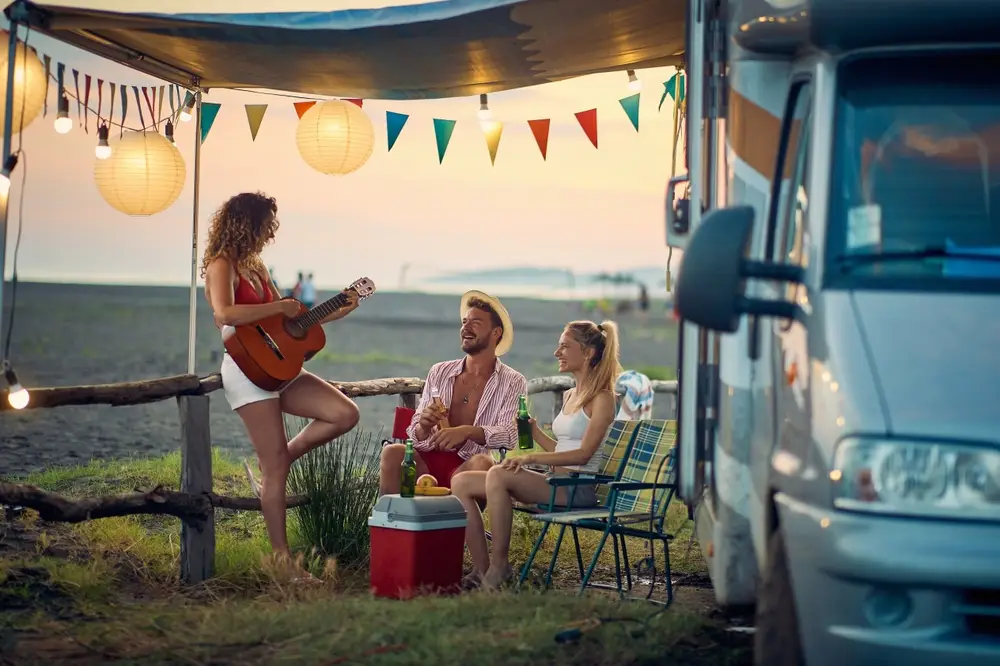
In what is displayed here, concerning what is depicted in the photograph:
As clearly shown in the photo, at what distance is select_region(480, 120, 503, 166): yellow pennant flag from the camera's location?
8.15m

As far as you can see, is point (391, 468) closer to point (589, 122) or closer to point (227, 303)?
point (227, 303)

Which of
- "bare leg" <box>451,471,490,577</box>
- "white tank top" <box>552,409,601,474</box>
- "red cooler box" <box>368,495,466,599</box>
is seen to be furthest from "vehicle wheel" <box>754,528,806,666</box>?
"white tank top" <box>552,409,601,474</box>

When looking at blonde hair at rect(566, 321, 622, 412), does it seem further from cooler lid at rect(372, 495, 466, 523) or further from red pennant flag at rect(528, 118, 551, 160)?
red pennant flag at rect(528, 118, 551, 160)

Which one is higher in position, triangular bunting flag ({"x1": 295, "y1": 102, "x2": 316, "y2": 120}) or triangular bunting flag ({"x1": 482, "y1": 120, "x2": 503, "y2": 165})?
triangular bunting flag ({"x1": 295, "y1": 102, "x2": 316, "y2": 120})

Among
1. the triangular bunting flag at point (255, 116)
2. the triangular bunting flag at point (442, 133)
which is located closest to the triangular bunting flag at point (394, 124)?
the triangular bunting flag at point (442, 133)

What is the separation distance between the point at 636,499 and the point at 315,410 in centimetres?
165

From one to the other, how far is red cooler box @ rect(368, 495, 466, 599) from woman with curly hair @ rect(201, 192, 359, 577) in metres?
0.56

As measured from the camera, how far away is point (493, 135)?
323 inches

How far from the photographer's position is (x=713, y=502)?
417cm

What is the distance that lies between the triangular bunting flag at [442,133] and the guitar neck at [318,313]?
2.16m

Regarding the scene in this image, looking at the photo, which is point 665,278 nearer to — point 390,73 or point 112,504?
point 390,73

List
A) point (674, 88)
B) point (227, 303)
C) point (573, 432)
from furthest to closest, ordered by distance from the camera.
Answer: point (674, 88), point (573, 432), point (227, 303)

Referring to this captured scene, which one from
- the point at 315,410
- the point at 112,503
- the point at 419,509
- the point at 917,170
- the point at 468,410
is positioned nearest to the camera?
the point at 917,170

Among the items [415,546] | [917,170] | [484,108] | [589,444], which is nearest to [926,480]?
[917,170]
